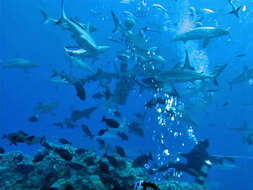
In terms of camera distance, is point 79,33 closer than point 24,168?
Yes

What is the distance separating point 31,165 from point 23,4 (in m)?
31.5

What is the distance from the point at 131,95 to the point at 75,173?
2637cm

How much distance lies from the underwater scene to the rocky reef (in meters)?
0.03

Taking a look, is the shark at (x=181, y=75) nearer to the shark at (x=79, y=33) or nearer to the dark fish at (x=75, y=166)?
the shark at (x=79, y=33)

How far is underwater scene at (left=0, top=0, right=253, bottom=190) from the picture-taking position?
267 inches

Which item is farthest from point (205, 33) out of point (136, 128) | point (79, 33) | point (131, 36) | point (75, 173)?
point (75, 173)

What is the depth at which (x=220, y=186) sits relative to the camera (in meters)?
23.7

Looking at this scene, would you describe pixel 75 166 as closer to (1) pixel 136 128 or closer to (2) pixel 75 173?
(2) pixel 75 173

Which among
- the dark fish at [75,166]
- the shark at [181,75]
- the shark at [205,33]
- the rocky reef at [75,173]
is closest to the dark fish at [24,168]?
the rocky reef at [75,173]

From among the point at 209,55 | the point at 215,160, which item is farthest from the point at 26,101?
the point at 215,160

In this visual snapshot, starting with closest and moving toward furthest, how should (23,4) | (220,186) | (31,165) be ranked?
1. (31,165)
2. (220,186)
3. (23,4)

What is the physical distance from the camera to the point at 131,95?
32562 mm

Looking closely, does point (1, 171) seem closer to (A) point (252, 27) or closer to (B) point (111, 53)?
(B) point (111, 53)

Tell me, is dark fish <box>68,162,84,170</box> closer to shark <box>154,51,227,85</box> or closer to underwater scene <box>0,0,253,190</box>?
underwater scene <box>0,0,253,190</box>
